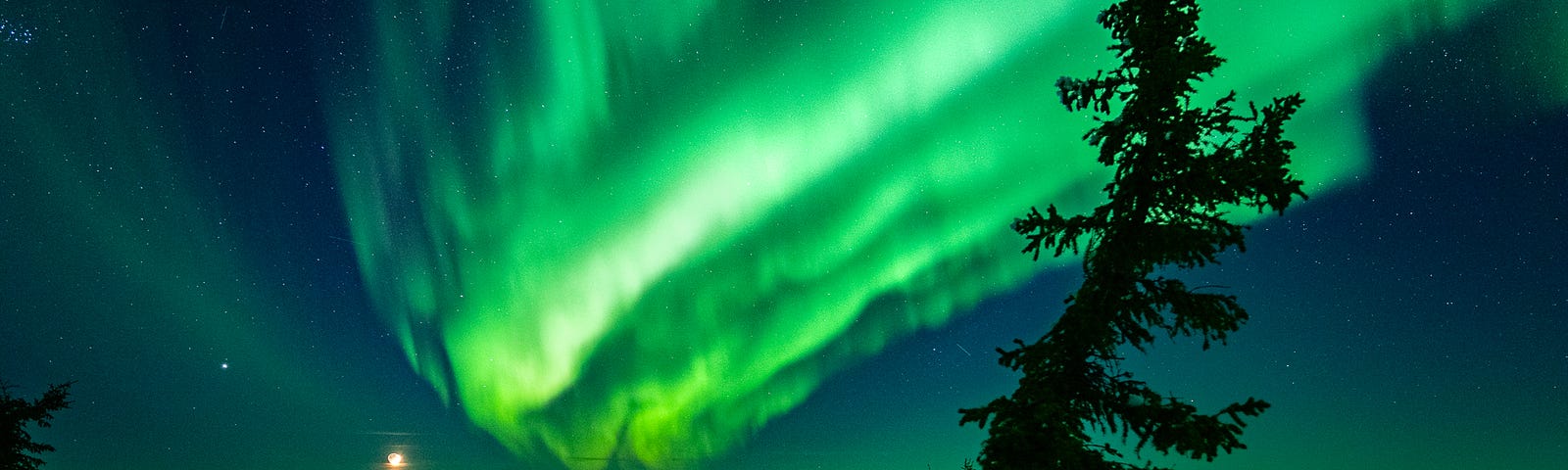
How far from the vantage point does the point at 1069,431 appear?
5.52m

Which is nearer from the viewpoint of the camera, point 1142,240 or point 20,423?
point 1142,240

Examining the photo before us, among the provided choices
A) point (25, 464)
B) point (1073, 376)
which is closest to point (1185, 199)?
point (1073, 376)

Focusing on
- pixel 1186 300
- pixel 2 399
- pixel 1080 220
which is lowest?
pixel 1186 300

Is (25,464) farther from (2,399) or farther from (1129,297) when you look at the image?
(1129,297)

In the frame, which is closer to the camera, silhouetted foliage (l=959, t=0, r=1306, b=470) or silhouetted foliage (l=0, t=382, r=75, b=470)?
silhouetted foliage (l=959, t=0, r=1306, b=470)

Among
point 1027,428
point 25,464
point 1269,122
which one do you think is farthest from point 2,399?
point 1269,122

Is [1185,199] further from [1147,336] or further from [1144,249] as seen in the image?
[1147,336]

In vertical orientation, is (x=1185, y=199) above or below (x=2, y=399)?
below

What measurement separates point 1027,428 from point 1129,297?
1549mm

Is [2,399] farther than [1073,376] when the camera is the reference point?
Yes

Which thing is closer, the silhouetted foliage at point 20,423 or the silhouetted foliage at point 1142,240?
the silhouetted foliage at point 1142,240

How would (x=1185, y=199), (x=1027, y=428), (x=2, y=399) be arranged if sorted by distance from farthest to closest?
(x=2, y=399)
(x=1185, y=199)
(x=1027, y=428)

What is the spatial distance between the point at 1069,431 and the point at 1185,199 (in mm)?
2082

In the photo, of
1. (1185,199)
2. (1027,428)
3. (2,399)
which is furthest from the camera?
(2,399)
